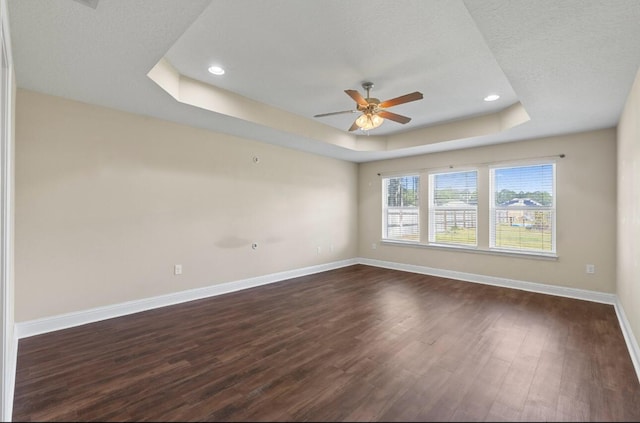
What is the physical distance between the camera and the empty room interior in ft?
6.46

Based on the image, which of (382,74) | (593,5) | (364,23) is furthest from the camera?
(382,74)

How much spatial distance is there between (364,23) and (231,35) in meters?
1.10

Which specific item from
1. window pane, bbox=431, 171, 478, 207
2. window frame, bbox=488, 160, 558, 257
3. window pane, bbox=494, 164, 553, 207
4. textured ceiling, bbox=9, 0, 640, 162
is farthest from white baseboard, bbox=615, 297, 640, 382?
window pane, bbox=431, 171, 478, 207

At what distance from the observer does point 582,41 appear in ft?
6.71

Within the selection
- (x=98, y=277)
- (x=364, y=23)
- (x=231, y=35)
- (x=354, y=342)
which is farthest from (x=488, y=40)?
(x=98, y=277)

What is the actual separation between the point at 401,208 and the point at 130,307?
16.8ft

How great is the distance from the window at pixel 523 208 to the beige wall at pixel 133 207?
359 cm

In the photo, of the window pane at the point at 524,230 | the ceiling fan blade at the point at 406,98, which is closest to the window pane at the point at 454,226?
the window pane at the point at 524,230

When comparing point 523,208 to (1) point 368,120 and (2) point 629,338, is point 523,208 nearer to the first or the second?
(2) point 629,338

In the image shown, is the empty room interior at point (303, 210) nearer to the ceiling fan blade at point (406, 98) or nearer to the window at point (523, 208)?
the window at point (523, 208)

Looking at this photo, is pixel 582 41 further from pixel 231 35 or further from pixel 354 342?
pixel 354 342

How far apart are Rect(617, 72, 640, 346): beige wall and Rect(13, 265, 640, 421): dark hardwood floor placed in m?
0.40

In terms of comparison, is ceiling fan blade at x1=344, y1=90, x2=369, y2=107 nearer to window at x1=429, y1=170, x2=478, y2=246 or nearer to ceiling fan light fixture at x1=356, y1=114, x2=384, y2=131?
ceiling fan light fixture at x1=356, y1=114, x2=384, y2=131

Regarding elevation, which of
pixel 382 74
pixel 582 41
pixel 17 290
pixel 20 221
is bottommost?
pixel 17 290
